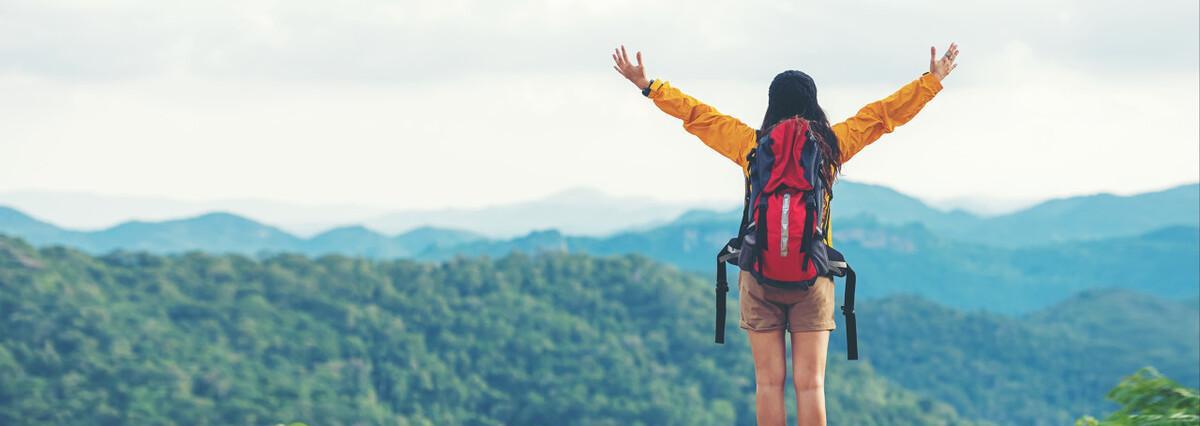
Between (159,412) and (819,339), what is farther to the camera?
(159,412)

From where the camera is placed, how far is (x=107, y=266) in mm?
125875

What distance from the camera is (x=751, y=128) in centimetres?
569

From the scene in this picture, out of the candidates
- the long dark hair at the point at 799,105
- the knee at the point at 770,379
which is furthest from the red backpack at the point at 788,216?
the knee at the point at 770,379

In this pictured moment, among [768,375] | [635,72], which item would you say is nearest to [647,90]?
[635,72]

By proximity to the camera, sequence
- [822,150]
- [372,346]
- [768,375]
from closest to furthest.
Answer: [822,150], [768,375], [372,346]

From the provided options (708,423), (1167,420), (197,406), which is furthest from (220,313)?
(1167,420)

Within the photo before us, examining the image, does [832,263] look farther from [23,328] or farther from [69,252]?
[69,252]

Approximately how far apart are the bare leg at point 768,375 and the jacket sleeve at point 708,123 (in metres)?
0.75

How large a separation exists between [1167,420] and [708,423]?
109 m

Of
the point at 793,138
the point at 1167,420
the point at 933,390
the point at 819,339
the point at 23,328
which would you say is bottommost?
the point at 933,390

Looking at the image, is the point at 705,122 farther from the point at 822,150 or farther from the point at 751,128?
the point at 822,150

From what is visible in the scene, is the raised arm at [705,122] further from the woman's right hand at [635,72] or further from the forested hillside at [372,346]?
the forested hillside at [372,346]

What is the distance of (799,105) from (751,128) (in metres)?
0.23

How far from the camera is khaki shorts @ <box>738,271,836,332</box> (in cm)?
556
